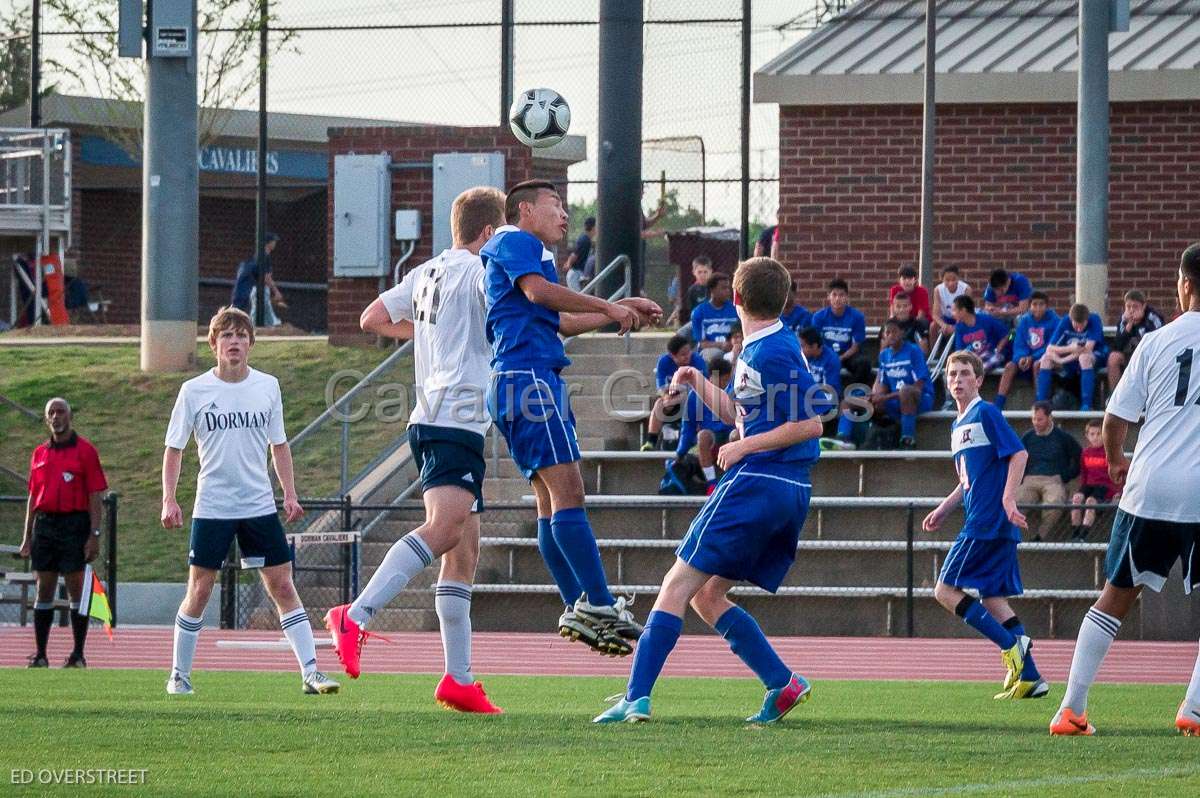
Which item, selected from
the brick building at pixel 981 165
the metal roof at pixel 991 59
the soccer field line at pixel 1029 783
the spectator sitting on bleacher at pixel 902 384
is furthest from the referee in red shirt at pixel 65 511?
the metal roof at pixel 991 59

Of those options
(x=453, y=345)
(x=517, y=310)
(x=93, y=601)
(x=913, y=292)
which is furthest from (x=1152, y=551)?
(x=913, y=292)

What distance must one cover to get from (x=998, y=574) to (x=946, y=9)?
14683 mm

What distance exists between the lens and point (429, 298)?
26.5ft

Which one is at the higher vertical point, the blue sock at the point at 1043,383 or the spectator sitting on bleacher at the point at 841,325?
the spectator sitting on bleacher at the point at 841,325

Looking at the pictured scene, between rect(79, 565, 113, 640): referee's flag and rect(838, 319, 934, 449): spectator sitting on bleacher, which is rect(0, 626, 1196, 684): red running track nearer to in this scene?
rect(79, 565, 113, 640): referee's flag

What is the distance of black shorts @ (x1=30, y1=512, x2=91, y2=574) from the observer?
1296cm

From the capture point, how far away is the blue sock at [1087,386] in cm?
1750

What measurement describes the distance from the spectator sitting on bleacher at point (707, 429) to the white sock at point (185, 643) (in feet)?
26.0

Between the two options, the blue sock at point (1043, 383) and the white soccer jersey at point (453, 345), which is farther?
the blue sock at point (1043, 383)

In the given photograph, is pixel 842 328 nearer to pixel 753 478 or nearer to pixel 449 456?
pixel 449 456

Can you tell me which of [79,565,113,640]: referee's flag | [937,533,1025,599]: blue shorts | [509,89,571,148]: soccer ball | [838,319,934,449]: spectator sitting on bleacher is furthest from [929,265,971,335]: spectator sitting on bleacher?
[79,565,113,640]: referee's flag

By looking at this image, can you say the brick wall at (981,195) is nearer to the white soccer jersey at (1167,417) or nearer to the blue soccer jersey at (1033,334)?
the blue soccer jersey at (1033,334)

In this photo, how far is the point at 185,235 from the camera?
21312mm

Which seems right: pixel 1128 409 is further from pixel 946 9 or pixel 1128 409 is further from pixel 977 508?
pixel 946 9
